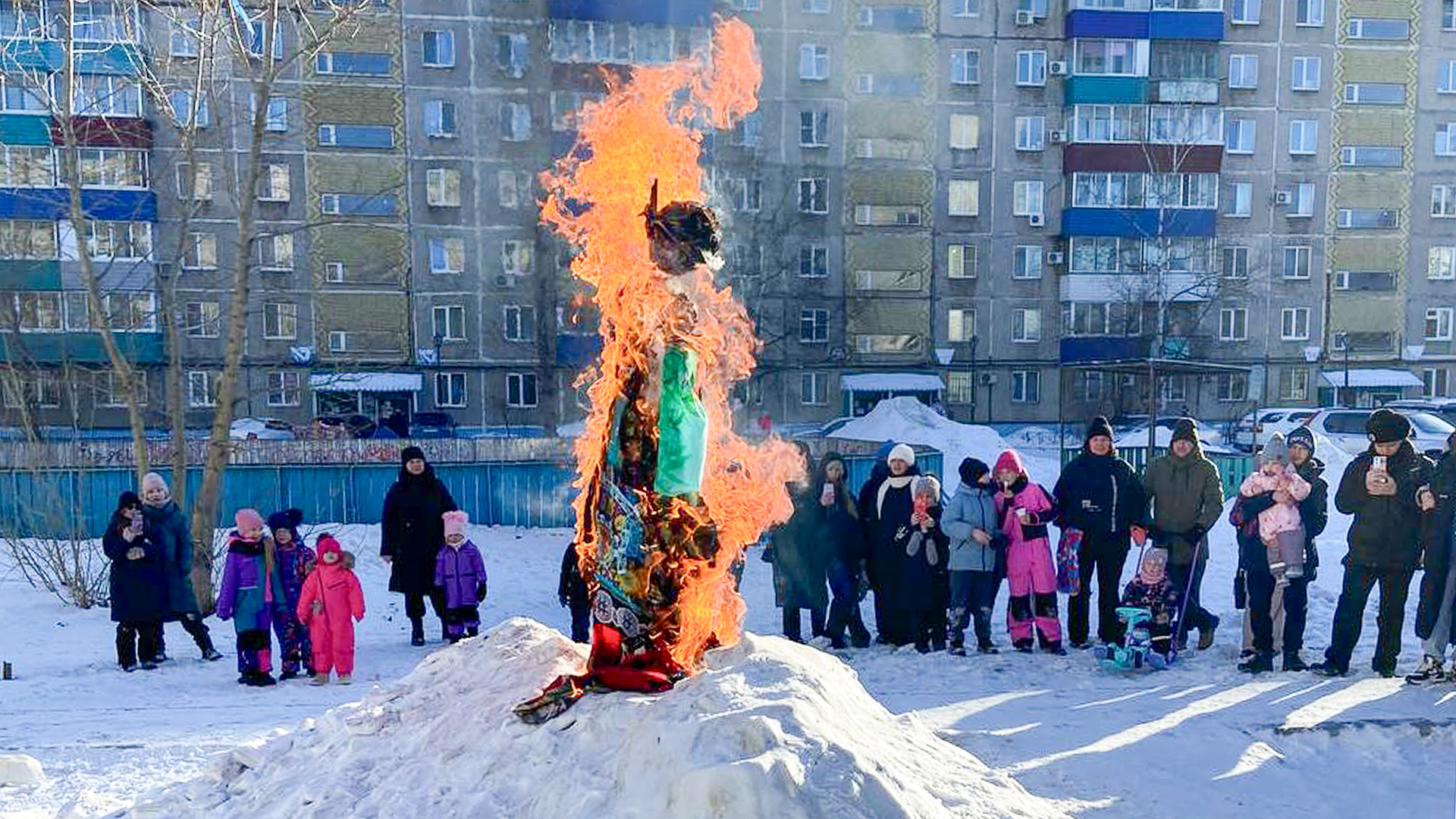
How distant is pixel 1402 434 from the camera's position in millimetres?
7133

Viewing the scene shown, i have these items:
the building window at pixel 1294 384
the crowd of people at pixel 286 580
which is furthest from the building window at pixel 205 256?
the building window at pixel 1294 384

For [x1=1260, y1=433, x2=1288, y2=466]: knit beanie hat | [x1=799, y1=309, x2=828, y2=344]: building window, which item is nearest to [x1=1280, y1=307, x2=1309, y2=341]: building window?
[x1=799, y1=309, x2=828, y2=344]: building window

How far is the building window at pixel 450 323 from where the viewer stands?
32719 millimetres

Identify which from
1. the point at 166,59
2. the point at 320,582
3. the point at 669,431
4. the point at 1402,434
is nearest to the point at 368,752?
the point at 669,431

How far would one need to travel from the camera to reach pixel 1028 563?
8.24 meters

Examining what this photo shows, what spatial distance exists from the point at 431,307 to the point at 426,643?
24869 millimetres

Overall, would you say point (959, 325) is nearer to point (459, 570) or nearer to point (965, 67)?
point (965, 67)

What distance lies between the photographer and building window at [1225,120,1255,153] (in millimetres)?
34594

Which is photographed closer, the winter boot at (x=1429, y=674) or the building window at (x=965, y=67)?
the winter boot at (x=1429, y=674)

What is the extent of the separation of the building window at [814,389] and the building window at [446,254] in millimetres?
11992

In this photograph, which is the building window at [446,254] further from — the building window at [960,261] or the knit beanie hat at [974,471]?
the knit beanie hat at [974,471]

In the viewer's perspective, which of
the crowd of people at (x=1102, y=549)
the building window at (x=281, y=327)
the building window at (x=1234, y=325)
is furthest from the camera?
the building window at (x=1234, y=325)

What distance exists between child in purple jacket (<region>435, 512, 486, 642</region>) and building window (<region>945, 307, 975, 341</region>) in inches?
1114

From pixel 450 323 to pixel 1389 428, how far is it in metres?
29.3
